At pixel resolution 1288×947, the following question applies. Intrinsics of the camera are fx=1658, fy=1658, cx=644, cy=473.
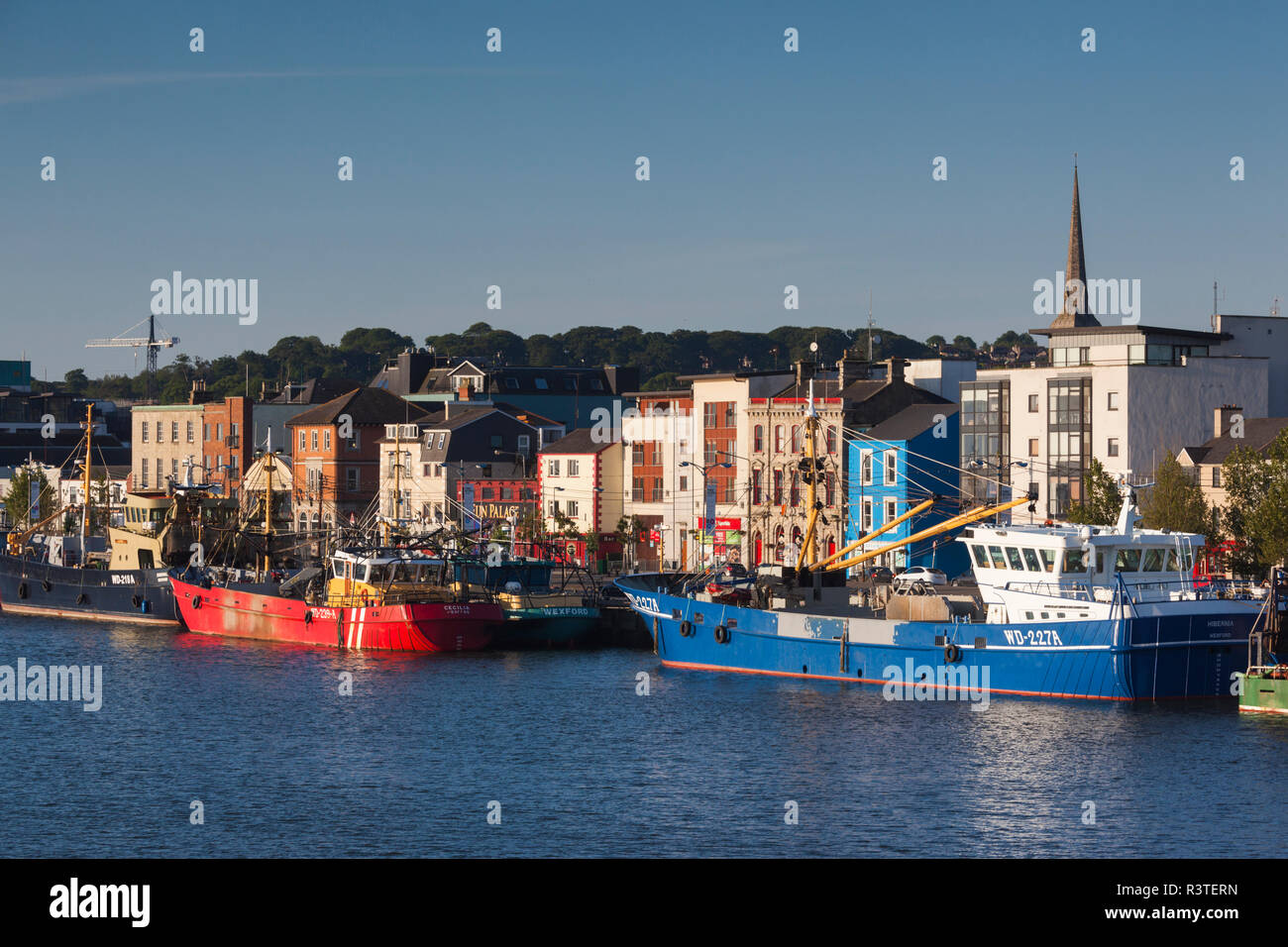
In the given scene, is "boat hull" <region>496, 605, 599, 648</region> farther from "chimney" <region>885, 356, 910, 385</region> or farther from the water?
"chimney" <region>885, 356, 910, 385</region>

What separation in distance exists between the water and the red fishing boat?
8324 mm

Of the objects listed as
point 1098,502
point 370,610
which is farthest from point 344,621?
point 1098,502

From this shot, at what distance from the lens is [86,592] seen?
95.8 m

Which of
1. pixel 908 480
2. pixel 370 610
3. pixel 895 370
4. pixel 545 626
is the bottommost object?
pixel 545 626

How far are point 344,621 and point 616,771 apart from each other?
112 ft

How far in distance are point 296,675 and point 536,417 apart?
63050mm

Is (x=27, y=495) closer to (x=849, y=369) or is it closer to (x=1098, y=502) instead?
(x=849, y=369)

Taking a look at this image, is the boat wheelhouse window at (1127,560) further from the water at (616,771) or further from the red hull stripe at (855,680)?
the water at (616,771)

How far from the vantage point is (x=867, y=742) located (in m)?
50.7

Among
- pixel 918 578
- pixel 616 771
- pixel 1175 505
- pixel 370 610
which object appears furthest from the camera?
pixel 1175 505

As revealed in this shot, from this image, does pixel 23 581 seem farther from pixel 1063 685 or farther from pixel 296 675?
pixel 1063 685

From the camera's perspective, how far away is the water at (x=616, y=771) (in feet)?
126

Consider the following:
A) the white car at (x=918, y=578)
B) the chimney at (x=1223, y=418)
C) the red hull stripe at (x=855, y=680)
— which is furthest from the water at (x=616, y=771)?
the chimney at (x=1223, y=418)
